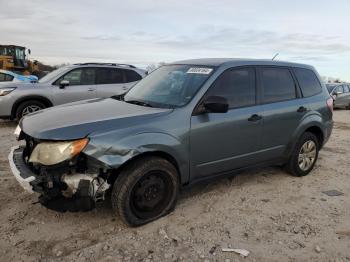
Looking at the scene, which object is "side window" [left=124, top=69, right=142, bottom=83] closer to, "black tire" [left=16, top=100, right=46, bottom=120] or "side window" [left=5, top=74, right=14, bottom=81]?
"black tire" [left=16, top=100, right=46, bottom=120]

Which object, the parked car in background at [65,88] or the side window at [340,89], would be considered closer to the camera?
the parked car in background at [65,88]

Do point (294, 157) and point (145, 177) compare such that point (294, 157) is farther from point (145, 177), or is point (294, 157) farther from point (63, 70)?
point (63, 70)

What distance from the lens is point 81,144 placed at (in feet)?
11.6

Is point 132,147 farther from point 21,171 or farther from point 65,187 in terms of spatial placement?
point 21,171

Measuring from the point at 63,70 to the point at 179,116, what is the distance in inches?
262

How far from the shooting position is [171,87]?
4.68m

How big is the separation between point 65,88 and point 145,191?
657cm

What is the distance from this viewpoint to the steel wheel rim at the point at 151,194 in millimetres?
3900

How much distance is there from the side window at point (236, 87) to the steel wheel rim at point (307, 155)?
4.76 ft

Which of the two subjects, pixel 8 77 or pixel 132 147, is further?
pixel 8 77

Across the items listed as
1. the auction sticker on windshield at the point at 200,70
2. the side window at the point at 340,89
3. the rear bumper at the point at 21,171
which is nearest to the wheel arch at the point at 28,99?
→ the rear bumper at the point at 21,171

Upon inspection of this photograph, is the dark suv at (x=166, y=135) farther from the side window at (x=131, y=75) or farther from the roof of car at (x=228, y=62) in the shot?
the side window at (x=131, y=75)

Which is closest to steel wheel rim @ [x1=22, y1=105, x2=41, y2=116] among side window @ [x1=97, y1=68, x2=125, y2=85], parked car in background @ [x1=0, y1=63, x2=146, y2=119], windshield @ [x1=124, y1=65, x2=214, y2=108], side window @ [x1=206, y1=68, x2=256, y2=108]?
parked car in background @ [x1=0, y1=63, x2=146, y2=119]

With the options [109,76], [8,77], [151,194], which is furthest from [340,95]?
[151,194]
